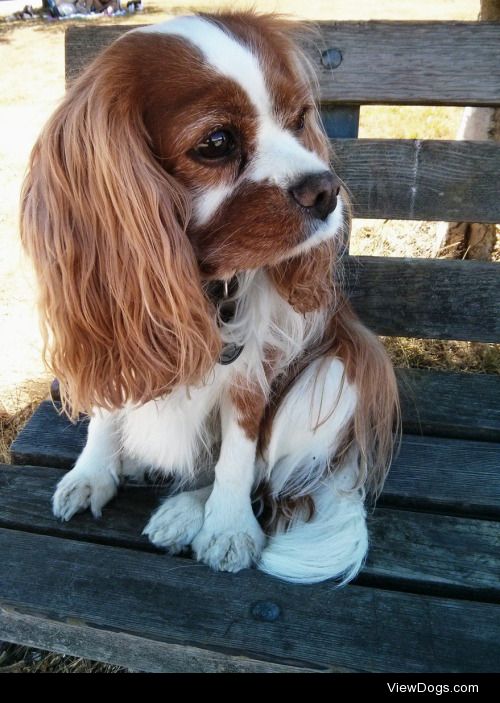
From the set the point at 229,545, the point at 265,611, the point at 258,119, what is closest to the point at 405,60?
the point at 258,119

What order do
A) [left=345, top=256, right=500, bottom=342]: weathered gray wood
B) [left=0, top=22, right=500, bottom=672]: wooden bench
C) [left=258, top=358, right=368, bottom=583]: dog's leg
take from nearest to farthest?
[left=0, top=22, right=500, bottom=672]: wooden bench < [left=258, top=358, right=368, bottom=583]: dog's leg < [left=345, top=256, right=500, bottom=342]: weathered gray wood

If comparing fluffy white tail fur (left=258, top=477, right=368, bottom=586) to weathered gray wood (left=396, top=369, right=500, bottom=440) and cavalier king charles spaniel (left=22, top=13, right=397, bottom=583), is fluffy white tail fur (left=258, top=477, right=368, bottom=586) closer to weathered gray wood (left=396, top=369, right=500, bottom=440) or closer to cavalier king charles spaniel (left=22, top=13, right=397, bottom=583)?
cavalier king charles spaniel (left=22, top=13, right=397, bottom=583)

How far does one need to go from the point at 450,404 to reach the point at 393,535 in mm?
599

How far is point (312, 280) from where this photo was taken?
5.01 ft

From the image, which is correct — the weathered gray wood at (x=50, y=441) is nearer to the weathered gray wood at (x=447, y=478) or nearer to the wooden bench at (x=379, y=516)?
the wooden bench at (x=379, y=516)

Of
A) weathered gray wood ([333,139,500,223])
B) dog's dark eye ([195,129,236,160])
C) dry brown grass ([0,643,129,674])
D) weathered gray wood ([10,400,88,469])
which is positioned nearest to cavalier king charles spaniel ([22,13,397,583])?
Result: dog's dark eye ([195,129,236,160])

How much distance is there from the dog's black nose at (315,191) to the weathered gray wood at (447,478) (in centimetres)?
83

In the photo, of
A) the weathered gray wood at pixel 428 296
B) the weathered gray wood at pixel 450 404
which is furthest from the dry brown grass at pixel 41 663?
the weathered gray wood at pixel 428 296

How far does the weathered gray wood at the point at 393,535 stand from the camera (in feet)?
4.78

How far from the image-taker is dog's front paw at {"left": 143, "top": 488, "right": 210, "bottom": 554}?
1535 mm

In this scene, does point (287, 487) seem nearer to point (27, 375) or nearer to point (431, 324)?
point (431, 324)

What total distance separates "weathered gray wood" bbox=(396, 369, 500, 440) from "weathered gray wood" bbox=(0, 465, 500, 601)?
0.38 m

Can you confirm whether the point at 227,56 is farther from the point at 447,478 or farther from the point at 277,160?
the point at 447,478

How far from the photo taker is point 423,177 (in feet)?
6.41
